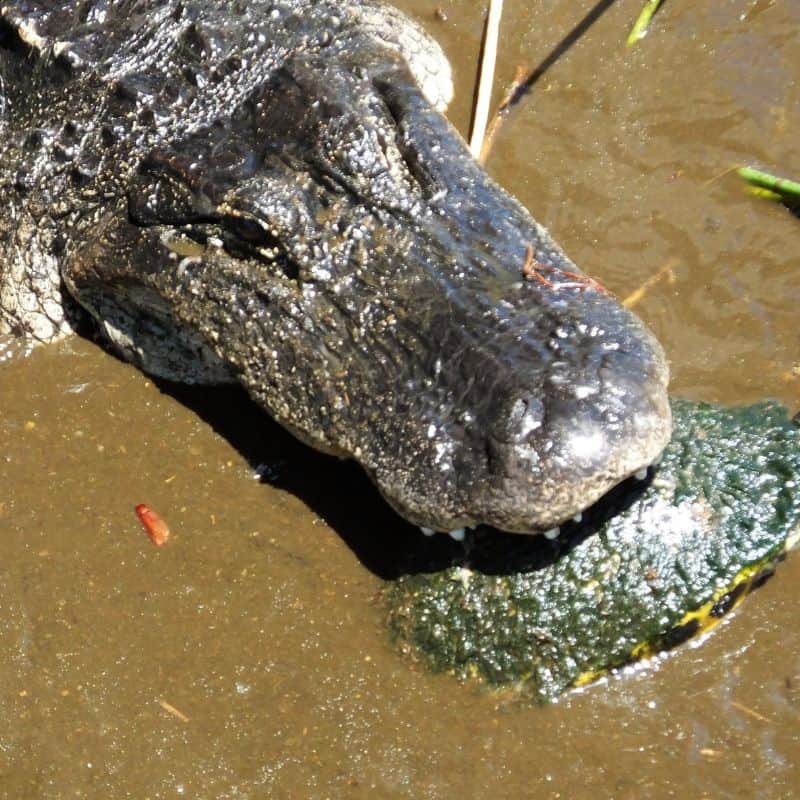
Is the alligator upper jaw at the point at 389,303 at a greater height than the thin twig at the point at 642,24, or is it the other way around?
the thin twig at the point at 642,24

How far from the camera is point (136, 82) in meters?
4.44

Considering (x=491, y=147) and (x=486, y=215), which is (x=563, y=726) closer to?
(x=486, y=215)

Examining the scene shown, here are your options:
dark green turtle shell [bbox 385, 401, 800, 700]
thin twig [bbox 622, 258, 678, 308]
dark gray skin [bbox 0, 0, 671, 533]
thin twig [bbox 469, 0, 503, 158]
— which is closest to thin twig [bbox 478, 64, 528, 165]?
thin twig [bbox 469, 0, 503, 158]

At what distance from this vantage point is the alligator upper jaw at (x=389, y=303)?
3117mm

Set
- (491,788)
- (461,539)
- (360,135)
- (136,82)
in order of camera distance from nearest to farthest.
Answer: (491,788) < (461,539) < (360,135) < (136,82)

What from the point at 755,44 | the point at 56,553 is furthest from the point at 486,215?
the point at 755,44

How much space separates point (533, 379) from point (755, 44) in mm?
2844

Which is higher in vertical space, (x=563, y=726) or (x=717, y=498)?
(x=717, y=498)

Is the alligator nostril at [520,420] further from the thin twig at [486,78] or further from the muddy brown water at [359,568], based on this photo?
the thin twig at [486,78]

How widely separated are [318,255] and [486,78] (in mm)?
1903

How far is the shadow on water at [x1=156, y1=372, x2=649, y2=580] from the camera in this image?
3.52 meters

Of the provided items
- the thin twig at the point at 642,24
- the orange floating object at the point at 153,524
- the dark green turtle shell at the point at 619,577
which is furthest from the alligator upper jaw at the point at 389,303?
the thin twig at the point at 642,24

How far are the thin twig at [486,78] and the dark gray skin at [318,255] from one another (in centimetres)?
36

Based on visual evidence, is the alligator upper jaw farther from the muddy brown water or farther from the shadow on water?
the muddy brown water
